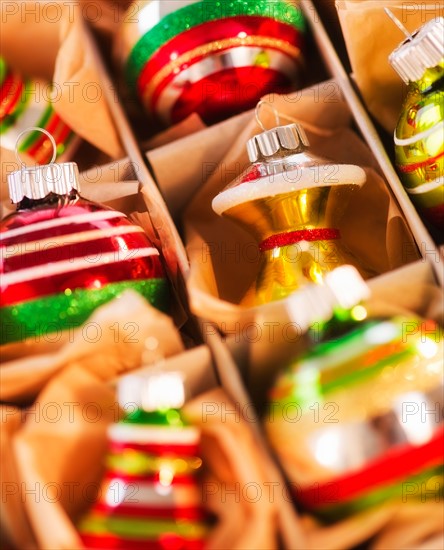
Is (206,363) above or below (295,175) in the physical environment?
below

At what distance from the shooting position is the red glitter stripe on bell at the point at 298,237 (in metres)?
0.65

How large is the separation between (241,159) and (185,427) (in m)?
0.39

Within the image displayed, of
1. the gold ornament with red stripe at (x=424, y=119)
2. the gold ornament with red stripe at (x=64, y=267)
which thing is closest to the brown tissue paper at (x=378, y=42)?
the gold ornament with red stripe at (x=424, y=119)

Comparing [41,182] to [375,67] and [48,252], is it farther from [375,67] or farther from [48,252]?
[375,67]

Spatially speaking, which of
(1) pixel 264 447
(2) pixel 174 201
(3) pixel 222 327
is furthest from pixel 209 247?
(1) pixel 264 447

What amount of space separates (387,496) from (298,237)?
266 mm

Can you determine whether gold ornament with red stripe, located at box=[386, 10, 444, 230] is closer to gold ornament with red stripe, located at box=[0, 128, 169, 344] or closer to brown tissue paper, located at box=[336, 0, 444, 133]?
brown tissue paper, located at box=[336, 0, 444, 133]

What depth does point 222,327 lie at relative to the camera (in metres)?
0.63

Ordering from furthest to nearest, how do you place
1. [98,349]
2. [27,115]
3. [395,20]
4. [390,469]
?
[27,115] → [395,20] → [98,349] → [390,469]

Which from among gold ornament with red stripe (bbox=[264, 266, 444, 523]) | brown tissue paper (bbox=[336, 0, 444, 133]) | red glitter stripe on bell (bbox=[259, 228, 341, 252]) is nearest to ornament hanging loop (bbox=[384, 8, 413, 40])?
brown tissue paper (bbox=[336, 0, 444, 133])

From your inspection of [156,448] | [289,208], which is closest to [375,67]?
[289,208]

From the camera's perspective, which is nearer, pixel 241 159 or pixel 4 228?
pixel 4 228

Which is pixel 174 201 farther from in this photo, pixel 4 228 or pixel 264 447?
pixel 264 447

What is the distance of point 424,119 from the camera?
0.63m
